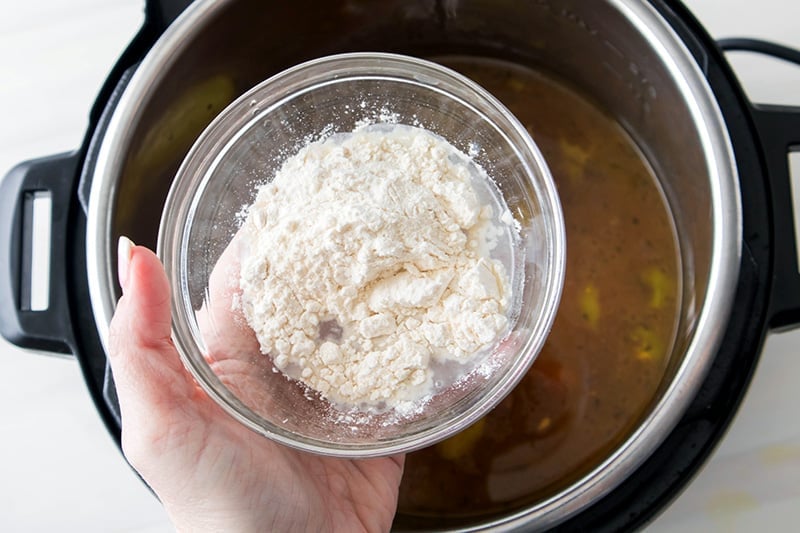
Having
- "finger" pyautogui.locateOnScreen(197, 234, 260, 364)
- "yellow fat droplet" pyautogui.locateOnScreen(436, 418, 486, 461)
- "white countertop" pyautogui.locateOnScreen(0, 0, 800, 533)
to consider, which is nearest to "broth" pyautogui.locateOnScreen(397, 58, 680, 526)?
"yellow fat droplet" pyautogui.locateOnScreen(436, 418, 486, 461)

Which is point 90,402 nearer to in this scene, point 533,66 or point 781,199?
point 533,66

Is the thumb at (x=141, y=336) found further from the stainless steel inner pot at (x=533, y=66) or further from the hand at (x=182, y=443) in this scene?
the stainless steel inner pot at (x=533, y=66)

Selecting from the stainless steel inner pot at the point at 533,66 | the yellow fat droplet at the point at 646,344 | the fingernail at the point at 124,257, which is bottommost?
the yellow fat droplet at the point at 646,344

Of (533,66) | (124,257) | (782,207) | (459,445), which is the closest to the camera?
(124,257)

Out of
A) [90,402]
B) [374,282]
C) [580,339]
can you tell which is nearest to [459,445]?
[580,339]

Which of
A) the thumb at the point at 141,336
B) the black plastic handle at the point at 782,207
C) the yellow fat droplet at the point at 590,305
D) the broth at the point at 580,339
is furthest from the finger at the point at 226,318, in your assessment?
the black plastic handle at the point at 782,207
